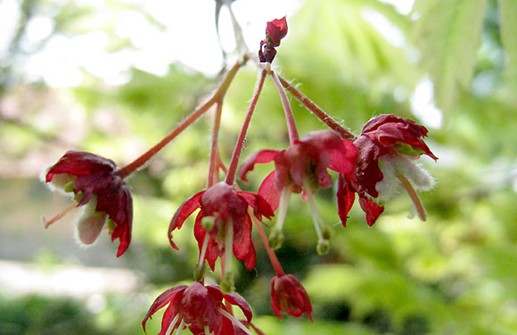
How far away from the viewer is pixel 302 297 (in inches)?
25.8

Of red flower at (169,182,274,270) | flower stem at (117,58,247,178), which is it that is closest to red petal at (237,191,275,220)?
red flower at (169,182,274,270)

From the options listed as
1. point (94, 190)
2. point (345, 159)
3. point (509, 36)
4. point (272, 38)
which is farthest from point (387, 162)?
point (509, 36)

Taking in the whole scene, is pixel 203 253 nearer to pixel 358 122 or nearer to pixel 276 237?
pixel 276 237

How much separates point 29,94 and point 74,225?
2722 millimetres

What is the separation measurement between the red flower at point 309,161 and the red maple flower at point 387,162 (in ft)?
0.07

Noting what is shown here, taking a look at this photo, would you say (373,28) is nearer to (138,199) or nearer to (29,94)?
(138,199)

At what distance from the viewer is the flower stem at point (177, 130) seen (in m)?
0.59

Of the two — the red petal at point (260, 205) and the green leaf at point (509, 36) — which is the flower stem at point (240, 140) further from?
Result: the green leaf at point (509, 36)

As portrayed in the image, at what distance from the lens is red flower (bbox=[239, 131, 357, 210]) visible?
0.52 m

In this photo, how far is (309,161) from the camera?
0.53 metres

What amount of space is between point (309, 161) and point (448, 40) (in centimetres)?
55

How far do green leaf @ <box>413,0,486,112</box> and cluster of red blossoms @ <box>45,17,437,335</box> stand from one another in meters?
0.38

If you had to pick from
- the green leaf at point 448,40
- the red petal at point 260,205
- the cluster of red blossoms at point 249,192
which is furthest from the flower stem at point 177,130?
the green leaf at point 448,40

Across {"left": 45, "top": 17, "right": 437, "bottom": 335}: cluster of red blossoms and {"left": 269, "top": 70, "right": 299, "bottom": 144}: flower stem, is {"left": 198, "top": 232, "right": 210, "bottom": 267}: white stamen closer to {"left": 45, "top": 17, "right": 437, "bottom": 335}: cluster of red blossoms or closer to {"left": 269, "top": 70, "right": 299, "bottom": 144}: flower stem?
{"left": 45, "top": 17, "right": 437, "bottom": 335}: cluster of red blossoms
